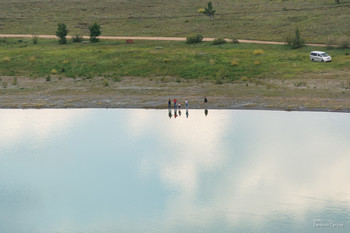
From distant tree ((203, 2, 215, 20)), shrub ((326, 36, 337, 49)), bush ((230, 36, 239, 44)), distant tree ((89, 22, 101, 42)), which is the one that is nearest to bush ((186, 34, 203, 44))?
bush ((230, 36, 239, 44))

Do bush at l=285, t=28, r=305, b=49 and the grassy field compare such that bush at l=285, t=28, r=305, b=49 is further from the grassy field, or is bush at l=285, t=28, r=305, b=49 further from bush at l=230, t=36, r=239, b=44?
bush at l=230, t=36, r=239, b=44

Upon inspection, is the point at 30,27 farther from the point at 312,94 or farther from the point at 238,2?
the point at 312,94

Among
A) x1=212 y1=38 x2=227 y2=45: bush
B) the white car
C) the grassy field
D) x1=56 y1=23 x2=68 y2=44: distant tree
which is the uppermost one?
the grassy field

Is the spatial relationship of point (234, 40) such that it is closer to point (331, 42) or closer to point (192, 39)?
point (192, 39)

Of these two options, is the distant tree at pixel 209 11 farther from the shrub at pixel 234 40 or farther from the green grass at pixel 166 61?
the green grass at pixel 166 61

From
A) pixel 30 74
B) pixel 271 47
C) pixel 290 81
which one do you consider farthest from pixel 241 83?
pixel 30 74

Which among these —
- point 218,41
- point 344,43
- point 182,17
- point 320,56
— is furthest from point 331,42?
point 182,17
